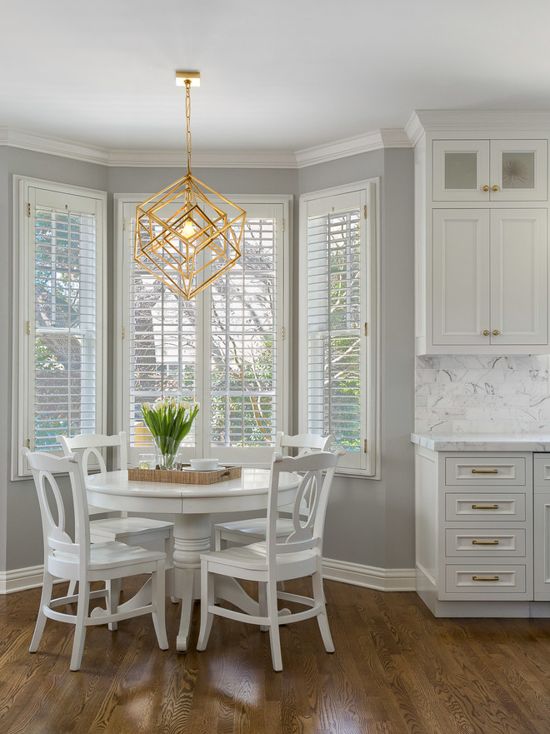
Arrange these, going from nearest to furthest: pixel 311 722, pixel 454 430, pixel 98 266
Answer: pixel 311 722, pixel 454 430, pixel 98 266

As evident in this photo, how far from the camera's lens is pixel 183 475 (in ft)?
12.0

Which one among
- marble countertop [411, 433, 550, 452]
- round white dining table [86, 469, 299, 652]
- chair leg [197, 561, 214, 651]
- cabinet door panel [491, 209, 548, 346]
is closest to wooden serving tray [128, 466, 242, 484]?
round white dining table [86, 469, 299, 652]

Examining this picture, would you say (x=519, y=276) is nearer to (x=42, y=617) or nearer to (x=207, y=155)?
(x=207, y=155)

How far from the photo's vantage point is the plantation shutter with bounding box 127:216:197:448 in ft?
16.3

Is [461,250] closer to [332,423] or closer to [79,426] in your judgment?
[332,423]

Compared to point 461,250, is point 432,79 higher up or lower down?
higher up

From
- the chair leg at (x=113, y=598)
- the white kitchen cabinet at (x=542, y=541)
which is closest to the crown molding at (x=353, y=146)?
the white kitchen cabinet at (x=542, y=541)

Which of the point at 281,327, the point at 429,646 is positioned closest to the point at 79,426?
the point at 281,327

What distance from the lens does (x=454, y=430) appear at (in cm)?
457

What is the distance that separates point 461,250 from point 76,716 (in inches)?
117

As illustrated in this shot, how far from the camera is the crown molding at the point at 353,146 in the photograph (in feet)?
15.1

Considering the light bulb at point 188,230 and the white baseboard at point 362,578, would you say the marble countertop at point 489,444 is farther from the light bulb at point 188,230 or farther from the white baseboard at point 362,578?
the light bulb at point 188,230

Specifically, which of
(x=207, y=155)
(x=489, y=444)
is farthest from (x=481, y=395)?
(x=207, y=155)

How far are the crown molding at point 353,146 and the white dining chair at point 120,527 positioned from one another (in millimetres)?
2101
